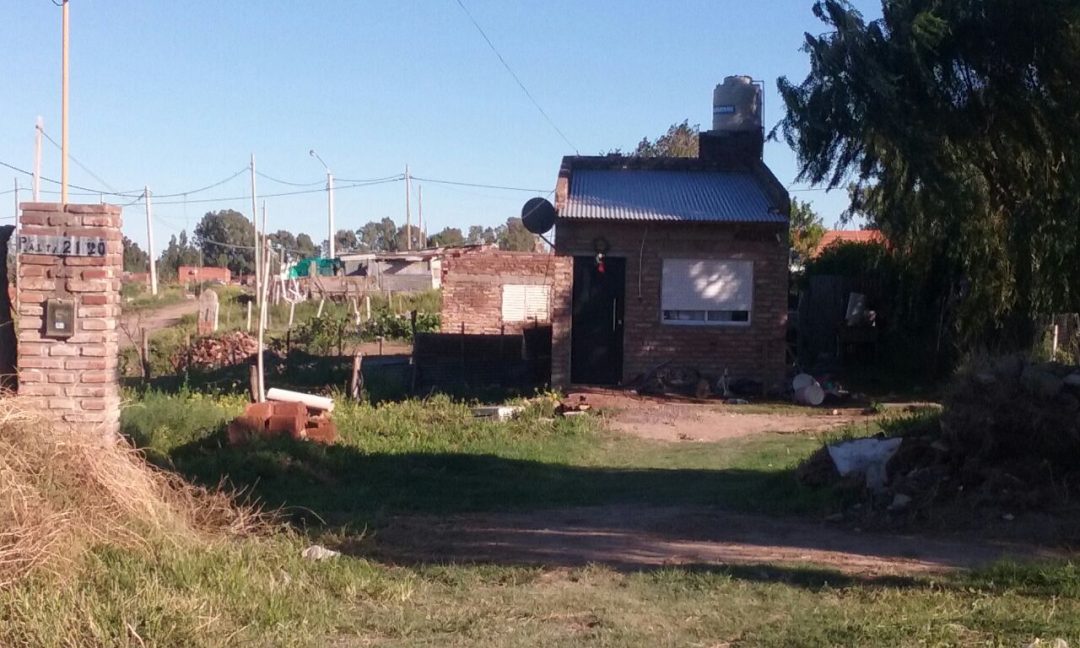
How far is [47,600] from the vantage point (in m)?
6.55

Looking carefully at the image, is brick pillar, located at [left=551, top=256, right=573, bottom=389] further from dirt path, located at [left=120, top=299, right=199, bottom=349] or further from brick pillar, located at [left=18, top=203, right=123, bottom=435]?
dirt path, located at [left=120, top=299, right=199, bottom=349]

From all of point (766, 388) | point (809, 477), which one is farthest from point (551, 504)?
point (766, 388)

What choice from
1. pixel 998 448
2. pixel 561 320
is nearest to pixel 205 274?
pixel 561 320

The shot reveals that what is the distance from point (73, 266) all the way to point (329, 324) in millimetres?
22284

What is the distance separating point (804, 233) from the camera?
4141 cm

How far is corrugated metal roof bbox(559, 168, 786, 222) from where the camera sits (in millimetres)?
21125

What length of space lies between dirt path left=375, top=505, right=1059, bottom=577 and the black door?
10892 mm

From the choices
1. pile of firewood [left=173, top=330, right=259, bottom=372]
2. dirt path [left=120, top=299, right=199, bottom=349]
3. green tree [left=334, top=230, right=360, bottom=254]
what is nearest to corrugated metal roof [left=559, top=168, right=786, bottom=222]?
pile of firewood [left=173, top=330, right=259, bottom=372]

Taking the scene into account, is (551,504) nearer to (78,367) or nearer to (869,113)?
(78,367)

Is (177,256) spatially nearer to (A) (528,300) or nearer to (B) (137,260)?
(B) (137,260)

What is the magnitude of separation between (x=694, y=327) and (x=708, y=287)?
0.77 meters

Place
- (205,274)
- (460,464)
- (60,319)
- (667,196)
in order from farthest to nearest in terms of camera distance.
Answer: (205,274) < (667,196) < (460,464) < (60,319)

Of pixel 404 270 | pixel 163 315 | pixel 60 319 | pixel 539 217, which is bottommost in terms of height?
pixel 60 319

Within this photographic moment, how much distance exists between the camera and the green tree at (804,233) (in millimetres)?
39344
